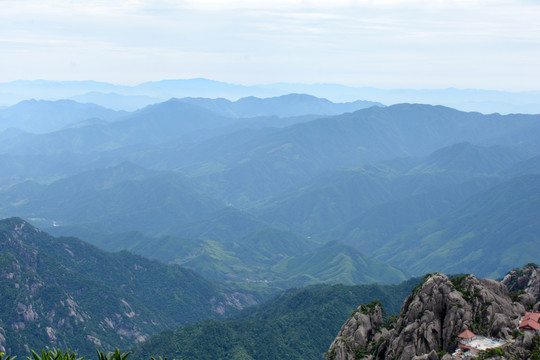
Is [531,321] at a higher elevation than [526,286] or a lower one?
higher

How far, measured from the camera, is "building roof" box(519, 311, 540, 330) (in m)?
79.5

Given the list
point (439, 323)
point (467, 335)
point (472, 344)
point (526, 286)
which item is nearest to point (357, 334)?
point (439, 323)

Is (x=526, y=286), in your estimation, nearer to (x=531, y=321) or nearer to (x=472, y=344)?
(x=531, y=321)

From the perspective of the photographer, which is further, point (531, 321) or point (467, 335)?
point (467, 335)

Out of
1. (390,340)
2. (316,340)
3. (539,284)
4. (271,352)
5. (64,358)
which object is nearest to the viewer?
(64,358)

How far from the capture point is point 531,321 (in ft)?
264

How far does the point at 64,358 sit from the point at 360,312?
2147 inches

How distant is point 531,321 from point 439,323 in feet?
40.0

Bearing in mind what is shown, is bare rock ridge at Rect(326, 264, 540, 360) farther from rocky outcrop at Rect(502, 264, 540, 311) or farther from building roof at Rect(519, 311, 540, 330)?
building roof at Rect(519, 311, 540, 330)

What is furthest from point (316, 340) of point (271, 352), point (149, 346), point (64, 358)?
point (64, 358)

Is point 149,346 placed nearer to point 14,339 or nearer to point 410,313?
point 14,339

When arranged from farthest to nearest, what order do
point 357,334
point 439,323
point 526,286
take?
1. point 526,286
2. point 357,334
3. point 439,323

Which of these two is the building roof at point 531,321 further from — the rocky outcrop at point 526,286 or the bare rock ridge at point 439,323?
the rocky outcrop at point 526,286

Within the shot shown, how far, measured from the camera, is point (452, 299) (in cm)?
8625
